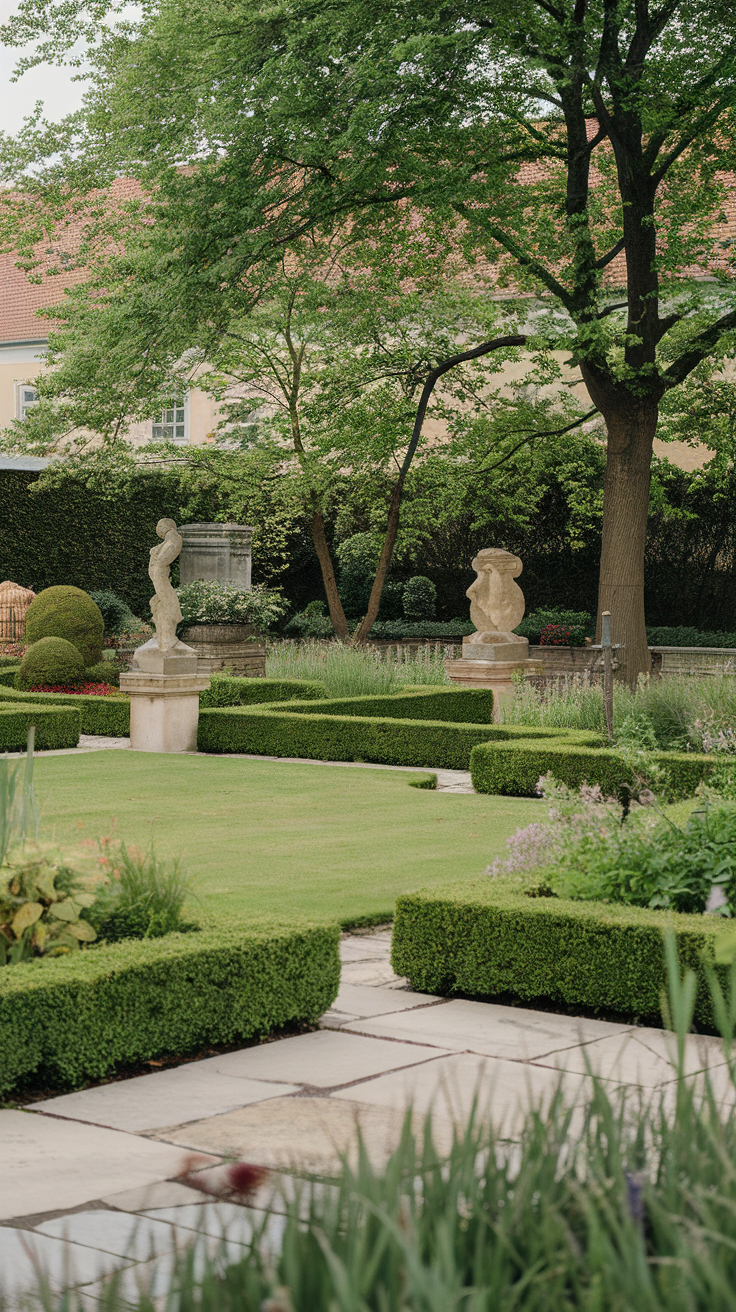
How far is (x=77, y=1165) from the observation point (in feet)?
10.5

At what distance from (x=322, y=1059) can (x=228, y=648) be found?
15.9 meters

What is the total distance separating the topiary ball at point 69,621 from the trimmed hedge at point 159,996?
45.0ft

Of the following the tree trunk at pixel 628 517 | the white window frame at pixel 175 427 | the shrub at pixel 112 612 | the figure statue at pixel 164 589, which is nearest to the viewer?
the figure statue at pixel 164 589

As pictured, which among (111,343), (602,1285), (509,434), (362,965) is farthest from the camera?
(509,434)

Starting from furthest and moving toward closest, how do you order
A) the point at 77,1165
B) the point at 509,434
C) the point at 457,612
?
the point at 457,612, the point at 509,434, the point at 77,1165

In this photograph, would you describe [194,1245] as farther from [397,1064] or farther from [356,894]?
[356,894]

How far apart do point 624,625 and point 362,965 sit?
10848mm

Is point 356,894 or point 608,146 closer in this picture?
point 356,894

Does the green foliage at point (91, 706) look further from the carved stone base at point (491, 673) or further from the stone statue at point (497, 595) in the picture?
the stone statue at point (497, 595)

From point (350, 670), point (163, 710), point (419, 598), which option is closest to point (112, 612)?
point (419, 598)

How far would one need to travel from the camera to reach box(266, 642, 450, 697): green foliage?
15500 millimetres

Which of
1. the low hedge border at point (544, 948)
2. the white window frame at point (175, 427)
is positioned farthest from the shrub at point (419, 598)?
the low hedge border at point (544, 948)

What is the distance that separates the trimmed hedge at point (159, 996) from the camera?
3.90 metres

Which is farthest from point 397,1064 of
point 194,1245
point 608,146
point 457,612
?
point 457,612
